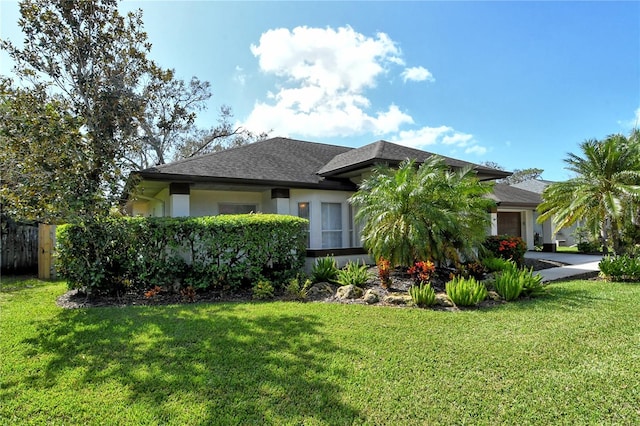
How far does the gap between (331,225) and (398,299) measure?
560 centimetres

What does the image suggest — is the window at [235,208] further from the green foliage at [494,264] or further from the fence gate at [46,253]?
the green foliage at [494,264]

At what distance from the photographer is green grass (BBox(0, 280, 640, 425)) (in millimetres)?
3262

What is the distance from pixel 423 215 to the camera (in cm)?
873

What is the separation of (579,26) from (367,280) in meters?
11.5

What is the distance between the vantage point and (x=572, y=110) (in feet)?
61.2

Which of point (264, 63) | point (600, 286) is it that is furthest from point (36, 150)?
point (600, 286)

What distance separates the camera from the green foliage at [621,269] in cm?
970

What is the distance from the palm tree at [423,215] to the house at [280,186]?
2.24 metres

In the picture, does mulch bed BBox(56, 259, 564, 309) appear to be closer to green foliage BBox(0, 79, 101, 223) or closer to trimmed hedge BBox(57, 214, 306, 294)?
trimmed hedge BBox(57, 214, 306, 294)

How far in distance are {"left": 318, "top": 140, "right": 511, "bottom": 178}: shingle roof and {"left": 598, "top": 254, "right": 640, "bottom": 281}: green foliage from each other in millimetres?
4930

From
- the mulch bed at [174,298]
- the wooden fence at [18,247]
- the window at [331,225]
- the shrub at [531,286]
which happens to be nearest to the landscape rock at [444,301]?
the mulch bed at [174,298]

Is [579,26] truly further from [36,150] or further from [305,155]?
[36,150]

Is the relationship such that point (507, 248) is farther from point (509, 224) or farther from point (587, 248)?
point (587, 248)

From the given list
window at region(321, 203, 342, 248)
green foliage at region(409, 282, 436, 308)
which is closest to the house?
window at region(321, 203, 342, 248)
